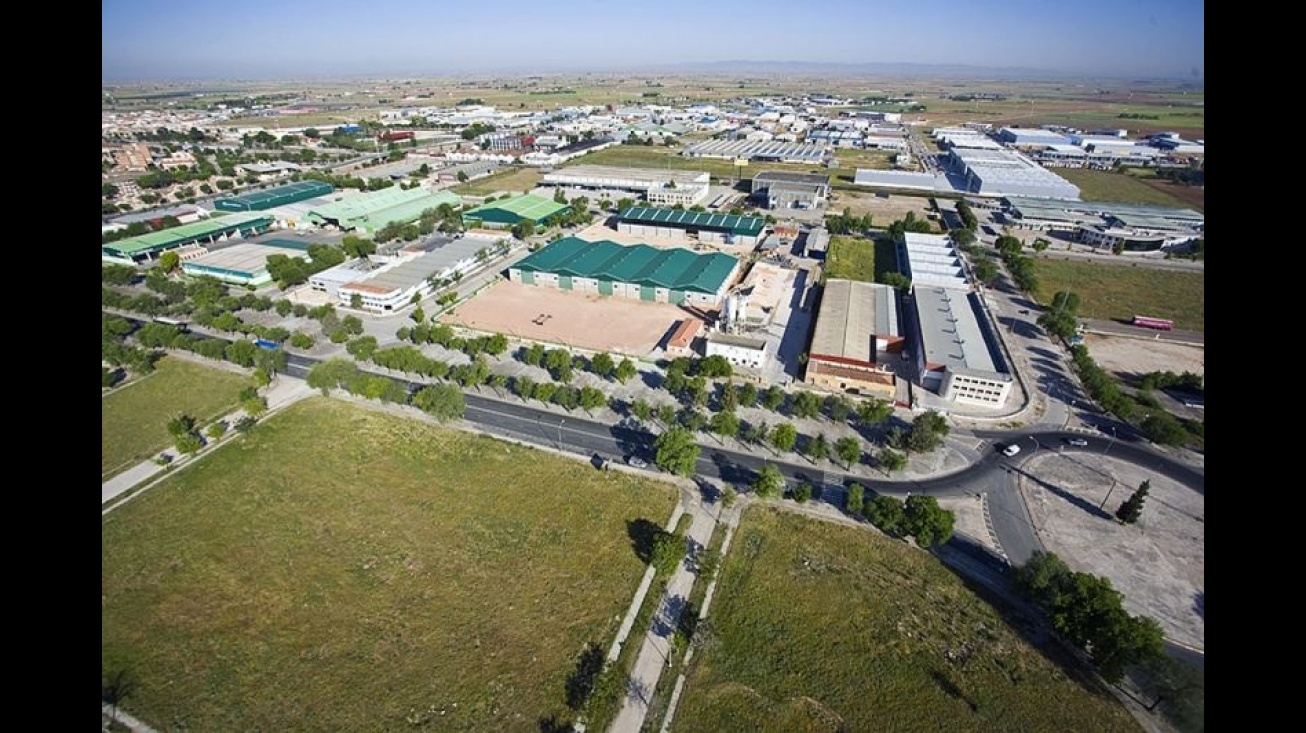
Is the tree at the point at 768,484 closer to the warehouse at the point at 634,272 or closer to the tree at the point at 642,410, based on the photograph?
the tree at the point at 642,410

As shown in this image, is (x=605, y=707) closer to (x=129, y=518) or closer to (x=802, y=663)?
(x=802, y=663)

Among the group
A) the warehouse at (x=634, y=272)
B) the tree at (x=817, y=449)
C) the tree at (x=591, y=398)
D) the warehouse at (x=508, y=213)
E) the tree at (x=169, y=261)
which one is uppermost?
the warehouse at (x=508, y=213)

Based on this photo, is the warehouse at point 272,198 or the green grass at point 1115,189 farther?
the green grass at point 1115,189

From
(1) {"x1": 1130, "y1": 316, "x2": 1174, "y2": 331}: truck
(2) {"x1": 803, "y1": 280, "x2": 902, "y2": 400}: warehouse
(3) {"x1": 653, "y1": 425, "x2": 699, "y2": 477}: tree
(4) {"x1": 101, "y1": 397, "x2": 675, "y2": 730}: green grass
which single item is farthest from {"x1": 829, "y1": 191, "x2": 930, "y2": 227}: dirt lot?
(4) {"x1": 101, "y1": 397, "x2": 675, "y2": 730}: green grass

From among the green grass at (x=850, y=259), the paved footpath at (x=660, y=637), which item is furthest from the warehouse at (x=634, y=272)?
the paved footpath at (x=660, y=637)

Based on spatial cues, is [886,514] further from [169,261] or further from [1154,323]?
[169,261]

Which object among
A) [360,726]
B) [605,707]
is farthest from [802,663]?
[360,726]

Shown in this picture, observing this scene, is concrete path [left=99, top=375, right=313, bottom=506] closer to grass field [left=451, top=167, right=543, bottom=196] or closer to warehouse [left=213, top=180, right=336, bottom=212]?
warehouse [left=213, top=180, right=336, bottom=212]
